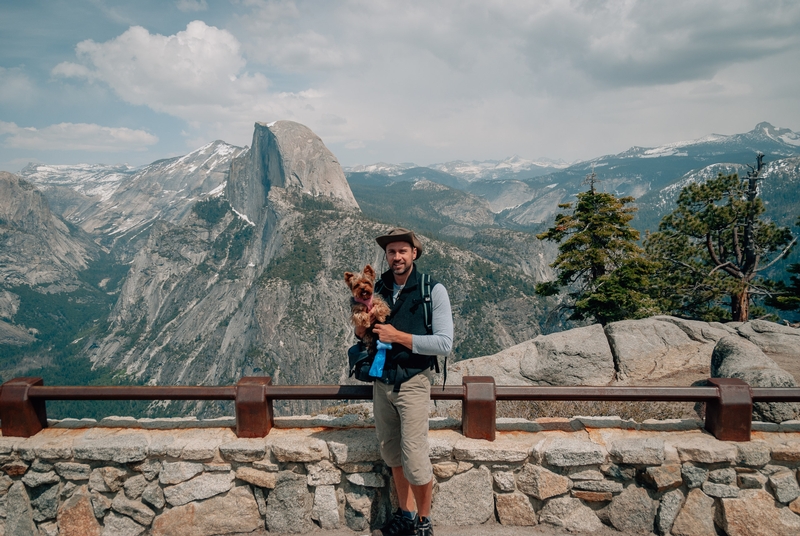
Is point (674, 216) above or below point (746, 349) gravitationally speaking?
above

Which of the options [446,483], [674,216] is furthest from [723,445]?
[674,216]

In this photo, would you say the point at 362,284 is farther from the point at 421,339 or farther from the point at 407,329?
the point at 421,339

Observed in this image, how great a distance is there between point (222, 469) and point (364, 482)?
1341mm

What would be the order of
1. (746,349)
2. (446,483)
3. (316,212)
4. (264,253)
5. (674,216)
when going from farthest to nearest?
(264,253) < (316,212) < (674,216) < (746,349) < (446,483)

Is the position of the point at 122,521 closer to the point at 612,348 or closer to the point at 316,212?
the point at 612,348

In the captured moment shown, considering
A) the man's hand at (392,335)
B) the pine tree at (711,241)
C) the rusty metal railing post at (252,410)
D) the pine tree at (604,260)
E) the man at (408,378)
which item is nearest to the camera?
the man's hand at (392,335)

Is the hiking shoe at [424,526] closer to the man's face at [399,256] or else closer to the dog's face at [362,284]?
the dog's face at [362,284]

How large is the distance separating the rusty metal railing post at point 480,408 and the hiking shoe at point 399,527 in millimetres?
907

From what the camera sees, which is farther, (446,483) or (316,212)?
(316,212)

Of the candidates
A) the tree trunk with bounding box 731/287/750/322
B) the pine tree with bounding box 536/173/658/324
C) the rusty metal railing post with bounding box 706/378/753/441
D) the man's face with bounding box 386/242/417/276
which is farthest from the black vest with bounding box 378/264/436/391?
the tree trunk with bounding box 731/287/750/322

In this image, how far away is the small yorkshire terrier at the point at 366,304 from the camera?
3570 mm

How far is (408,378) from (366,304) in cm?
68

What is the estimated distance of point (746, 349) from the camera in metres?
7.10

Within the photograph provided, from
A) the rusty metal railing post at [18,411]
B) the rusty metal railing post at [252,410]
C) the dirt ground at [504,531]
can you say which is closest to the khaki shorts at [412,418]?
the dirt ground at [504,531]
